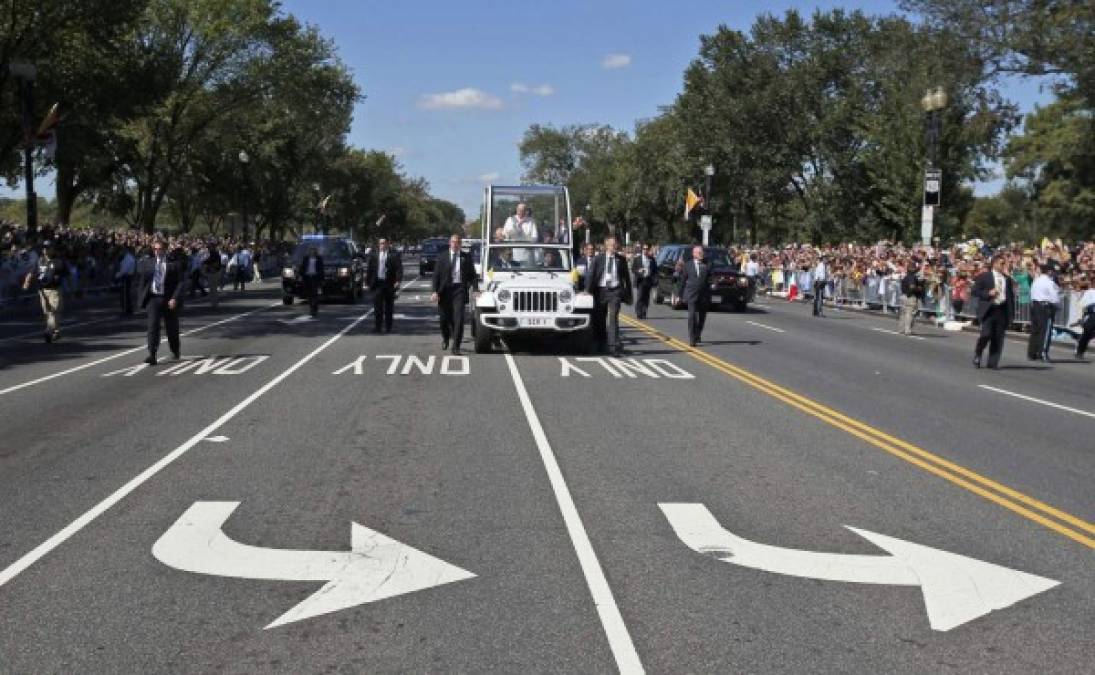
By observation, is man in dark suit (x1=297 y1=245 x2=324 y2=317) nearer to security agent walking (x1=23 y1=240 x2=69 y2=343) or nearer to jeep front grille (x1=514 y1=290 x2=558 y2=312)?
security agent walking (x1=23 y1=240 x2=69 y2=343)

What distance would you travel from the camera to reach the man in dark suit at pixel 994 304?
1667cm

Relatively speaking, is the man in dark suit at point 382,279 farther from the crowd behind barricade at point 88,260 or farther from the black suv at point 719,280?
the black suv at point 719,280

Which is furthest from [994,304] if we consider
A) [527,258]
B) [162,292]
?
[162,292]

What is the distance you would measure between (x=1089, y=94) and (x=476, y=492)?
29.6 m

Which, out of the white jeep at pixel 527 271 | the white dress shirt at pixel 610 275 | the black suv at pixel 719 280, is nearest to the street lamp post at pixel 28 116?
the white jeep at pixel 527 271

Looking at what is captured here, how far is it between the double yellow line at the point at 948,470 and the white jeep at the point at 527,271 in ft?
12.2

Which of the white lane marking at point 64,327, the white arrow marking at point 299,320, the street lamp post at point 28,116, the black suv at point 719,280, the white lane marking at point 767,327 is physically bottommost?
the white lane marking at point 64,327

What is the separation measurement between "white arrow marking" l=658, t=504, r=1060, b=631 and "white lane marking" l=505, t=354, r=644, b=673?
0.63 meters

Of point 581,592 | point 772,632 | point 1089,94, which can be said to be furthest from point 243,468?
point 1089,94

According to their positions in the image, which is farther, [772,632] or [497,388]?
[497,388]

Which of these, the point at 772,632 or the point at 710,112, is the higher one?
the point at 710,112

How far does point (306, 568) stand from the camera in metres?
5.78

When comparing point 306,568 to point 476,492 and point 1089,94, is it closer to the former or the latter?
point 476,492

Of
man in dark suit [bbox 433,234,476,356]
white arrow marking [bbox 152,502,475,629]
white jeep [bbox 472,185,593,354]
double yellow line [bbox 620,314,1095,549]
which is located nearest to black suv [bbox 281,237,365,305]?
white jeep [bbox 472,185,593,354]
